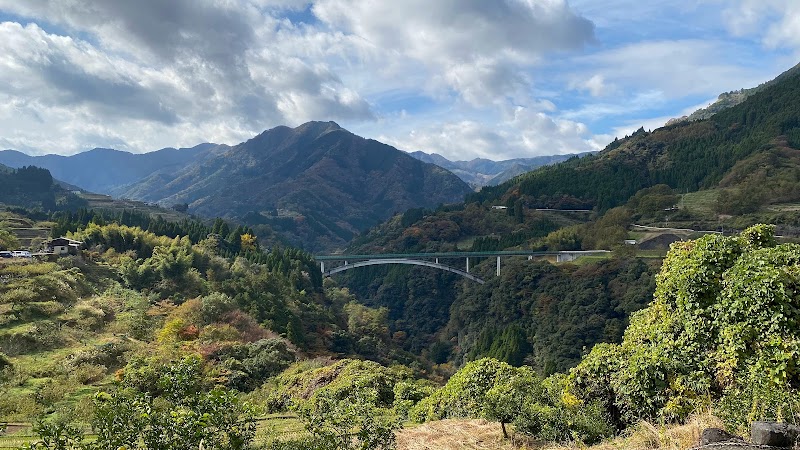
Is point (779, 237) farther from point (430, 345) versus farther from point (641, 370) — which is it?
point (641, 370)

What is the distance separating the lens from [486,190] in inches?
4931

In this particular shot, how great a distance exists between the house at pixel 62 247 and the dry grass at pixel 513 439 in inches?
1262

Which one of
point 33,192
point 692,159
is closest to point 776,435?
point 692,159

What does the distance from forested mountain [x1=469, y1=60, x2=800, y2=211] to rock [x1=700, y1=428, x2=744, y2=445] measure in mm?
83300

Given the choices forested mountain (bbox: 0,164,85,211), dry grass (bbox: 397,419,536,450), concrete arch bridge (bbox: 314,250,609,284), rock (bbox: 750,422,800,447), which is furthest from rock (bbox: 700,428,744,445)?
A: forested mountain (bbox: 0,164,85,211)

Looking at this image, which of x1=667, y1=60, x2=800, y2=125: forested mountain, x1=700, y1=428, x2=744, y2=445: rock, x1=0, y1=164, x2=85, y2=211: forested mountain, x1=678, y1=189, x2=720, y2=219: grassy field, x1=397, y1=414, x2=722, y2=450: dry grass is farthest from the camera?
x1=667, y1=60, x2=800, y2=125: forested mountain

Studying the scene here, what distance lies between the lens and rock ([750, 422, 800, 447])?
5.41 meters

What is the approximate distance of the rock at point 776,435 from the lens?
213 inches

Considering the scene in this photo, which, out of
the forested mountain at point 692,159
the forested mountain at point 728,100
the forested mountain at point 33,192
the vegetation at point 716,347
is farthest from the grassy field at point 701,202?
the forested mountain at point 33,192

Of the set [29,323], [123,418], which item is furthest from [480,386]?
[29,323]

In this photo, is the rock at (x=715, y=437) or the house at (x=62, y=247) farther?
the house at (x=62, y=247)

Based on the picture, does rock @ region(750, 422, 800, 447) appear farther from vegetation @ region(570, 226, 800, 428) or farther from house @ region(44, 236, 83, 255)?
house @ region(44, 236, 83, 255)

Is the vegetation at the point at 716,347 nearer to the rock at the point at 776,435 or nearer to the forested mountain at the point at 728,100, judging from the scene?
the rock at the point at 776,435

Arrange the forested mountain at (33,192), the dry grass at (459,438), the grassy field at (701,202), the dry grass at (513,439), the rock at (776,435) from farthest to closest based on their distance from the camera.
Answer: the forested mountain at (33,192) → the grassy field at (701,202) → the dry grass at (459,438) → the dry grass at (513,439) → the rock at (776,435)
